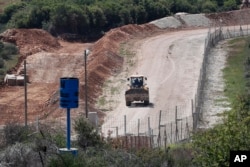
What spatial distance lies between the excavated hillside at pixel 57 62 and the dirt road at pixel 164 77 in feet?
6.37

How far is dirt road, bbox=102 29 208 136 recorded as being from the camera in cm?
5378

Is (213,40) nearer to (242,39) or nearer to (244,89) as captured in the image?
(242,39)

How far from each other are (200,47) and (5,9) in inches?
1333

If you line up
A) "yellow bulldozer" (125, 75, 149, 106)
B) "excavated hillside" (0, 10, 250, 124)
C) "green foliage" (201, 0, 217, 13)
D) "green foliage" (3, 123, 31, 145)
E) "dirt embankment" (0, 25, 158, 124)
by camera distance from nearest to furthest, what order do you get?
1. "green foliage" (3, 123, 31, 145)
2. "yellow bulldozer" (125, 75, 149, 106)
3. "excavated hillside" (0, 10, 250, 124)
4. "dirt embankment" (0, 25, 158, 124)
5. "green foliage" (201, 0, 217, 13)

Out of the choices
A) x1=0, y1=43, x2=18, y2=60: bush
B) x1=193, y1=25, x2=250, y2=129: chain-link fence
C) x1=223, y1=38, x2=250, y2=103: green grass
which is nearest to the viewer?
x1=193, y1=25, x2=250, y2=129: chain-link fence

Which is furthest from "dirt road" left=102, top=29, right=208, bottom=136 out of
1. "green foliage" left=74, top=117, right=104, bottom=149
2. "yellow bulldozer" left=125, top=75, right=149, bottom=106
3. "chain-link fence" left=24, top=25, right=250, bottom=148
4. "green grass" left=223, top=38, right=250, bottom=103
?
"green foliage" left=74, top=117, right=104, bottom=149

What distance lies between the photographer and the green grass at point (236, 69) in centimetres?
6469

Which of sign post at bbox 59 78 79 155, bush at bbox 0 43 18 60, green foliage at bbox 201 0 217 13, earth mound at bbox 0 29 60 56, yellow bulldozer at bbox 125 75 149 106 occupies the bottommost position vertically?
yellow bulldozer at bbox 125 75 149 106

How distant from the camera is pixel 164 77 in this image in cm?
6875

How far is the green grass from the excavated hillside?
29.6 ft

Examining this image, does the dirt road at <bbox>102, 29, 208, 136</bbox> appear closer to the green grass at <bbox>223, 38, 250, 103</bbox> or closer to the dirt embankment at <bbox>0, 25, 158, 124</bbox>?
the dirt embankment at <bbox>0, 25, 158, 124</bbox>

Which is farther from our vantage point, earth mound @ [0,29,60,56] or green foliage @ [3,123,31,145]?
earth mound @ [0,29,60,56]

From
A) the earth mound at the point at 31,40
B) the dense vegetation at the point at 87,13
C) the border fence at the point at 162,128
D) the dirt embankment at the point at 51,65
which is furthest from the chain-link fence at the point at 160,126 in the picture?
the dense vegetation at the point at 87,13

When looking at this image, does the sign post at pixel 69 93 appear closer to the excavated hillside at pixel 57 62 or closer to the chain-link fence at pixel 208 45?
the chain-link fence at pixel 208 45
